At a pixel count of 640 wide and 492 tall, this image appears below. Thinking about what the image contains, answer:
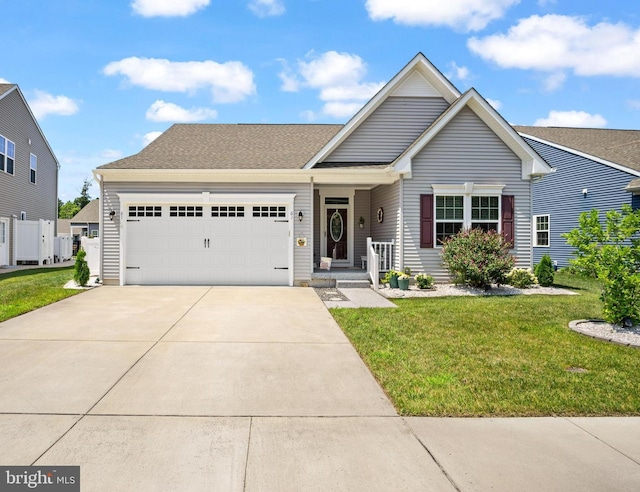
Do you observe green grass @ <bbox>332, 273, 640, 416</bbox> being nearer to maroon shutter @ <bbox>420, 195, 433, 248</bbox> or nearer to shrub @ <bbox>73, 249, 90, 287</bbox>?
maroon shutter @ <bbox>420, 195, 433, 248</bbox>

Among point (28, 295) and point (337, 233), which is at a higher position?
point (337, 233)

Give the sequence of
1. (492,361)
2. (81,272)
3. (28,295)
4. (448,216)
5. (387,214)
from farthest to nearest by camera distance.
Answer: (387,214), (448,216), (81,272), (28,295), (492,361)

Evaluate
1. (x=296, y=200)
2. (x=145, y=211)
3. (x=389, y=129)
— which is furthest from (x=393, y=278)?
(x=145, y=211)

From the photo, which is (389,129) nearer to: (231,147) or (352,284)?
(352,284)

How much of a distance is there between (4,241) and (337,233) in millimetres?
15185

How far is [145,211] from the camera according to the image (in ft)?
40.9

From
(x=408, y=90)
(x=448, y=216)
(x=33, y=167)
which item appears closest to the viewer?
(x=448, y=216)

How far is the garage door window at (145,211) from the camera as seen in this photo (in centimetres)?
1245

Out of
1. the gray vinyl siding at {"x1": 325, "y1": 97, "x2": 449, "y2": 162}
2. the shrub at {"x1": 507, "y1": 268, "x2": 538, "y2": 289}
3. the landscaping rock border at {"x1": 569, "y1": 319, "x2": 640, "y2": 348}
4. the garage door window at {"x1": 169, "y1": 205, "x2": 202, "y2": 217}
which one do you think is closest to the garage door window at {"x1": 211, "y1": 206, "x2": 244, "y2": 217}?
the garage door window at {"x1": 169, "y1": 205, "x2": 202, "y2": 217}

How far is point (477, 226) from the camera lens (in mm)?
12266

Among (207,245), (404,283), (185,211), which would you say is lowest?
(404,283)

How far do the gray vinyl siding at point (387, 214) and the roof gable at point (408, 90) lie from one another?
2204 mm

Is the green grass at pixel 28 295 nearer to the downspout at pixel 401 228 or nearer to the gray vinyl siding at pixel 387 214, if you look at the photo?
the downspout at pixel 401 228

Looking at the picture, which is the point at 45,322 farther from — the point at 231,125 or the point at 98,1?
the point at 231,125
